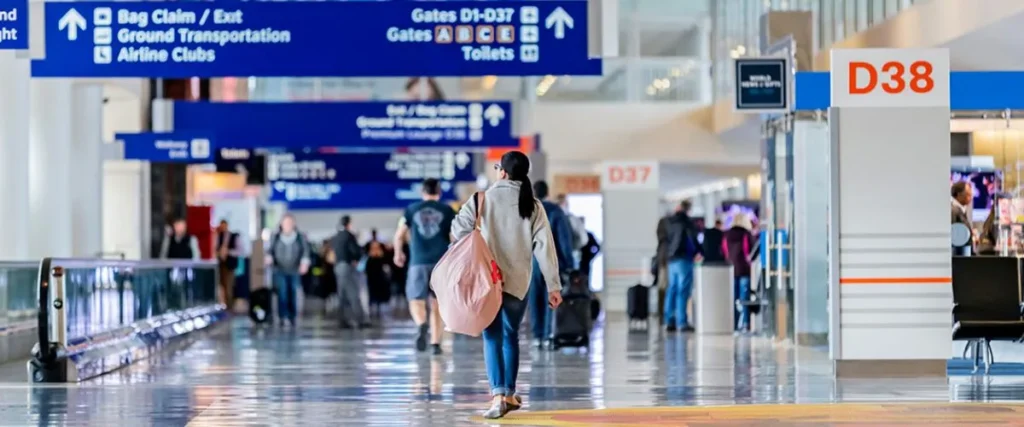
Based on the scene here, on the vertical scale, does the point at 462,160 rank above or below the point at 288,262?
above

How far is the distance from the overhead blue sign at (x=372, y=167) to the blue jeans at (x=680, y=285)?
37.9ft

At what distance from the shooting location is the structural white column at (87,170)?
22.0 m

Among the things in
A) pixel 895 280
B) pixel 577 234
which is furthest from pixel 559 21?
pixel 895 280

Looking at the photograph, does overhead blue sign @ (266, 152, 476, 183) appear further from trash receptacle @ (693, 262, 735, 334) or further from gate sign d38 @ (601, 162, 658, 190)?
trash receptacle @ (693, 262, 735, 334)

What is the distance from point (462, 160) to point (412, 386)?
2030cm

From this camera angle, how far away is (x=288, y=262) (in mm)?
22422

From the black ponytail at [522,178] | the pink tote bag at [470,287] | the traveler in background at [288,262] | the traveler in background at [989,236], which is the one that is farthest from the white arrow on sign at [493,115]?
the pink tote bag at [470,287]

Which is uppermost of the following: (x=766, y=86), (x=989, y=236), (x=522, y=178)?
(x=766, y=86)

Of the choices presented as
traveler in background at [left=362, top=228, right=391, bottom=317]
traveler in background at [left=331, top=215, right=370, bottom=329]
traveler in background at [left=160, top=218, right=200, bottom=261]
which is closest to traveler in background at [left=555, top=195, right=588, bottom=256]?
traveler in background at [left=331, top=215, right=370, bottom=329]

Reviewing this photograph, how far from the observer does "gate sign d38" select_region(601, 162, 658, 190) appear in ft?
97.8

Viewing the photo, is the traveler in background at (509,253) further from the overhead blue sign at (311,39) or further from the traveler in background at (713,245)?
the traveler in background at (713,245)

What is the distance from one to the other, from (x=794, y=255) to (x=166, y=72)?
22.0ft

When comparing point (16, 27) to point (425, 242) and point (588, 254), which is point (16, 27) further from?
point (588, 254)

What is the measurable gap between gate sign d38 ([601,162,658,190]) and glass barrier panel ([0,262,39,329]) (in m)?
16.0
